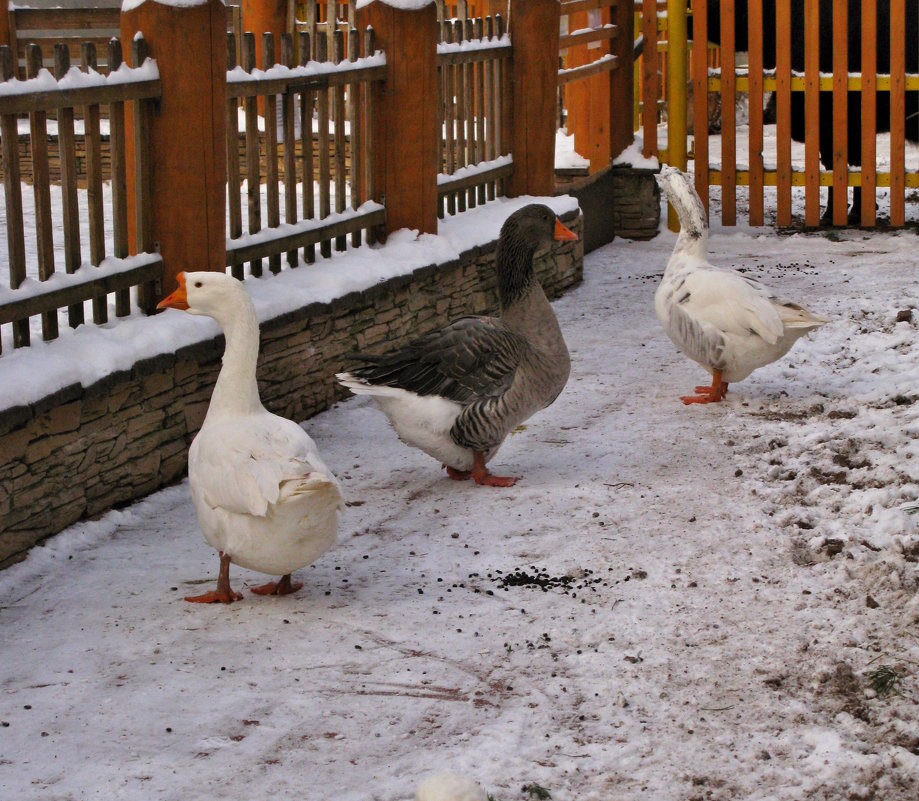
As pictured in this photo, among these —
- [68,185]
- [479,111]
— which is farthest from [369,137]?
[68,185]

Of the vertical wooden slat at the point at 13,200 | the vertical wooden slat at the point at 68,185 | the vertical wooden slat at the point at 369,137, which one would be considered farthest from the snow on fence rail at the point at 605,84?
the vertical wooden slat at the point at 13,200

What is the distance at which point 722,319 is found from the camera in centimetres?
678

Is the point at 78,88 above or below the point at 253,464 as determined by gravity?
above

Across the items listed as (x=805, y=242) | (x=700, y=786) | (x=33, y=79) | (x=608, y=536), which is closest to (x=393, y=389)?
(x=608, y=536)

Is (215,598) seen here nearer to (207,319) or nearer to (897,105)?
(207,319)

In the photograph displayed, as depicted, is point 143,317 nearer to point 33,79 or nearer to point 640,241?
point 33,79

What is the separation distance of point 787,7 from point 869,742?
30.4 ft

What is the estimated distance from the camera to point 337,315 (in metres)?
7.14

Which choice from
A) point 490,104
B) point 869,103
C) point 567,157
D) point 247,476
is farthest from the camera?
point 567,157

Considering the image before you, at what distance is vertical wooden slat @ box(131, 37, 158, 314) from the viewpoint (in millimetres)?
5816

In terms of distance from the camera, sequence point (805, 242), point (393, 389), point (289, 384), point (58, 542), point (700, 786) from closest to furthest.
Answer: point (700, 786), point (58, 542), point (393, 389), point (289, 384), point (805, 242)

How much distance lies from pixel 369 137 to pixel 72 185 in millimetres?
2477

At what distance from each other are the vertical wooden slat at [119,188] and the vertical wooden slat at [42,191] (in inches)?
14.8

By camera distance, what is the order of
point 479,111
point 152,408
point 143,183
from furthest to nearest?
1. point 479,111
2. point 143,183
3. point 152,408
